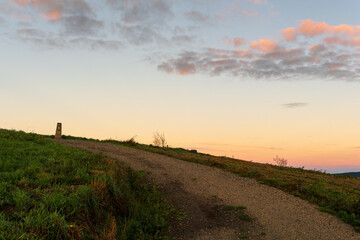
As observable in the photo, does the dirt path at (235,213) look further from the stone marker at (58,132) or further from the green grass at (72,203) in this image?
the stone marker at (58,132)

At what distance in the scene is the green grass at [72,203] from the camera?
725 centimetres

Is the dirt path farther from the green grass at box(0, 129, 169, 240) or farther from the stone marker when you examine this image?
the stone marker

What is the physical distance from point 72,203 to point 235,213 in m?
5.96

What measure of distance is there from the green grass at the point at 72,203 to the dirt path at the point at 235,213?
1.12 meters

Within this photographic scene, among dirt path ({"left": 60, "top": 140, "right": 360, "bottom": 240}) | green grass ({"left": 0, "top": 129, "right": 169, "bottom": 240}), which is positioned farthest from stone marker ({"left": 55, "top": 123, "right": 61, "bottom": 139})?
dirt path ({"left": 60, "top": 140, "right": 360, "bottom": 240})

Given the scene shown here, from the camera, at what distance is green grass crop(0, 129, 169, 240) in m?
7.25

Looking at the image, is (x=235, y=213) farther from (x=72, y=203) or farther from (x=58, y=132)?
(x=58, y=132)

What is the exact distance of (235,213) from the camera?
10773 millimetres

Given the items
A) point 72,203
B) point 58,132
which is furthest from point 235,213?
point 58,132

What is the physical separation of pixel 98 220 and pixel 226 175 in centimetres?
957

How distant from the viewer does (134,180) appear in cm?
1379

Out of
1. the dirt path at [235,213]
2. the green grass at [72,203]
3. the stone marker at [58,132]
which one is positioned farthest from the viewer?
the stone marker at [58,132]

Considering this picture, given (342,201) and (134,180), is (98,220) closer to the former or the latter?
(134,180)

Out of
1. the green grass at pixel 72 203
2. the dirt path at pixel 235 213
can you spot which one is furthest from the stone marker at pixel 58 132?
the dirt path at pixel 235 213
